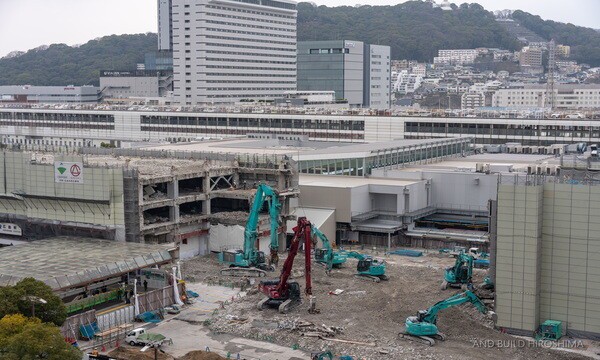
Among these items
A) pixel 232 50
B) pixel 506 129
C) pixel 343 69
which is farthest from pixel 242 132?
pixel 343 69

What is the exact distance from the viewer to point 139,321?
3300cm

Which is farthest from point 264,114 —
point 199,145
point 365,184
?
point 365,184

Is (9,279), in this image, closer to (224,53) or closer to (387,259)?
(387,259)

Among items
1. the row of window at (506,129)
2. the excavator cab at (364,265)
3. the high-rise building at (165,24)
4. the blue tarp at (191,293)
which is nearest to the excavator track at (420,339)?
the excavator cab at (364,265)

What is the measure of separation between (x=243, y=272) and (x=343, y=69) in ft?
347

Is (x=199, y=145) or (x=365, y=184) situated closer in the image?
(x=365, y=184)

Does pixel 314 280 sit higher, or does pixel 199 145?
pixel 199 145

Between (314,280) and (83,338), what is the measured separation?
1211 cm

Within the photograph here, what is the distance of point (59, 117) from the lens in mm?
101375

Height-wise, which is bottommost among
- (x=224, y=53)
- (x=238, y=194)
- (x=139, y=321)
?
(x=139, y=321)

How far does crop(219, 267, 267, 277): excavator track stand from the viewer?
40062 millimetres

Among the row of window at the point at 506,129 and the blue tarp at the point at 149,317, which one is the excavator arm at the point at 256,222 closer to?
the blue tarp at the point at 149,317

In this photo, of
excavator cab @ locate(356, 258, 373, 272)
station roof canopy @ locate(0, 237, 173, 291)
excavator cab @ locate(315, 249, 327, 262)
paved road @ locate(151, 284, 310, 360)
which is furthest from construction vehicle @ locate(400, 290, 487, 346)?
station roof canopy @ locate(0, 237, 173, 291)

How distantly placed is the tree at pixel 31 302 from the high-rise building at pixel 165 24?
124251mm
